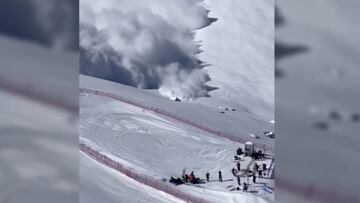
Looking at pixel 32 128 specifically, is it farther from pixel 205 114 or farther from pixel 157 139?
pixel 205 114

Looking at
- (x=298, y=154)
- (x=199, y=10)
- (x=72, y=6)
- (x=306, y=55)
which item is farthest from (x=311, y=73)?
(x=72, y=6)

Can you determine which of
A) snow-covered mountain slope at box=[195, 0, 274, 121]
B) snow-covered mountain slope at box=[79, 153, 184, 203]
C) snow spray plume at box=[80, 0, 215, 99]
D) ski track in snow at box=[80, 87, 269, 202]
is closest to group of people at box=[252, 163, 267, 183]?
ski track in snow at box=[80, 87, 269, 202]

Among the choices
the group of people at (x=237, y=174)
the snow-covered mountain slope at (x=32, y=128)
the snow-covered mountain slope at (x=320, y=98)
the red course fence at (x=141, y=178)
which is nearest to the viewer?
the snow-covered mountain slope at (x=32, y=128)

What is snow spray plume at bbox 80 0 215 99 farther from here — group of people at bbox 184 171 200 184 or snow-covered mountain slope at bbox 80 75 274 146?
group of people at bbox 184 171 200 184

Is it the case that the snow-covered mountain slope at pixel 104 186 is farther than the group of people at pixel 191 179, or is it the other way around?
the group of people at pixel 191 179

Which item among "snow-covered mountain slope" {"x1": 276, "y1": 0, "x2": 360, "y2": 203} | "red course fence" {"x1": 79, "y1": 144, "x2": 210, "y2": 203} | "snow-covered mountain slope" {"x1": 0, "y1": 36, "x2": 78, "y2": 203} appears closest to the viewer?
"snow-covered mountain slope" {"x1": 0, "y1": 36, "x2": 78, "y2": 203}

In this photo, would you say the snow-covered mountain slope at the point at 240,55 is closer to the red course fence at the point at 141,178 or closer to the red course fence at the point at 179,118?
the red course fence at the point at 179,118

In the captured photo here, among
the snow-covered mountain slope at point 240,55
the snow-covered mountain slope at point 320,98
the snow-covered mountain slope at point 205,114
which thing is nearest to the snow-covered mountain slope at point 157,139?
the snow-covered mountain slope at point 205,114
